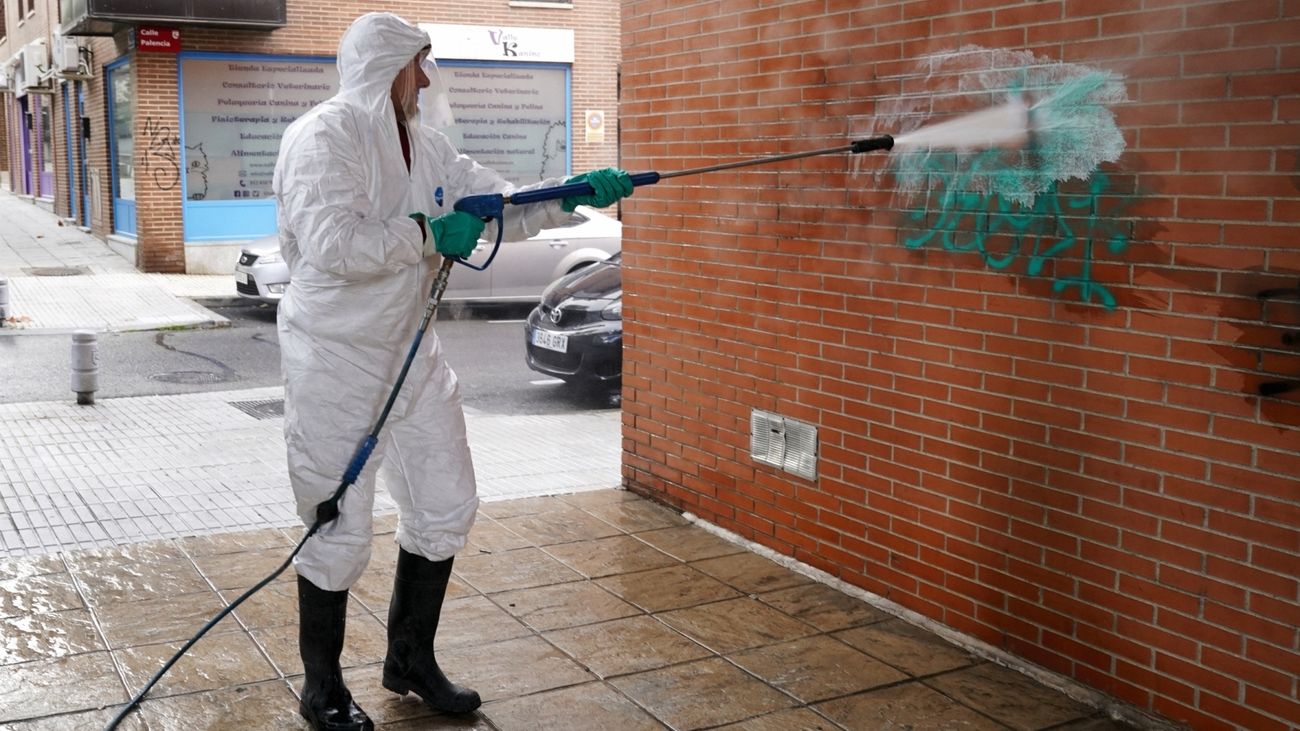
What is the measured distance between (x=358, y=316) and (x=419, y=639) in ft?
3.53

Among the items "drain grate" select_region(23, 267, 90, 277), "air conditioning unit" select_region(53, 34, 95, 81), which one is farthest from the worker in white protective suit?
"air conditioning unit" select_region(53, 34, 95, 81)

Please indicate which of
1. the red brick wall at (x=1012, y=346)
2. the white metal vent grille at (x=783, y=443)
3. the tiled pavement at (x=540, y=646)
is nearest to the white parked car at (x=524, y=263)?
the red brick wall at (x=1012, y=346)

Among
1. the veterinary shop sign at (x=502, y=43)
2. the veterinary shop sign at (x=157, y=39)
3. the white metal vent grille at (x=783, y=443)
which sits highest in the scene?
the veterinary shop sign at (x=502, y=43)

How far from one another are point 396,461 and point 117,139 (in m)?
19.2

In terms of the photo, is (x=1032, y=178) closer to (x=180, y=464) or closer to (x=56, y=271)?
(x=180, y=464)

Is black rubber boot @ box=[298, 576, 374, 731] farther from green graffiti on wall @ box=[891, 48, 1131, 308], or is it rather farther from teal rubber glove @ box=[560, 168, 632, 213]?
green graffiti on wall @ box=[891, 48, 1131, 308]

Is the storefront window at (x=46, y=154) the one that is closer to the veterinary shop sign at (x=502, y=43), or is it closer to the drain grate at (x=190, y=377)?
the veterinary shop sign at (x=502, y=43)

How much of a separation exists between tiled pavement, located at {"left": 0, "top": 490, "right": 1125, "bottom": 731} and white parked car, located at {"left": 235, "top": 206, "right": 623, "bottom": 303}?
939 cm

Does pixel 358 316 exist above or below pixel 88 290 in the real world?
above

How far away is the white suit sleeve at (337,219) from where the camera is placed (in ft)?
12.1

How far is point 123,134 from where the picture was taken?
20516 mm

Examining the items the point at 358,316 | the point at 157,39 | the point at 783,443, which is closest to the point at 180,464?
the point at 783,443

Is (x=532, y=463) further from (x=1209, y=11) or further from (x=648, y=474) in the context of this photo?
(x=1209, y=11)

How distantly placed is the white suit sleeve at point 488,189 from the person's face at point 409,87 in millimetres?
160
